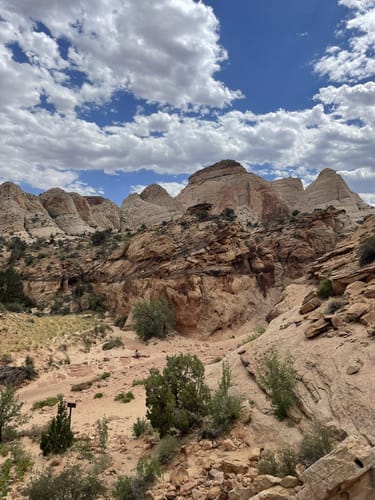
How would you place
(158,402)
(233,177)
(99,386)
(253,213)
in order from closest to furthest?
(158,402) < (99,386) < (253,213) < (233,177)

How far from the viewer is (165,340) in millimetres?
22625

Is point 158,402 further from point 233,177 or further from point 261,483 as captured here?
point 233,177

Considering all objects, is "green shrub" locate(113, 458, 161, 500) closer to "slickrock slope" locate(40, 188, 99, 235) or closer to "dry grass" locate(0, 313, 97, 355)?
"dry grass" locate(0, 313, 97, 355)

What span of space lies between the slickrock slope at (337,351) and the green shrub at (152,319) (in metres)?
11.8

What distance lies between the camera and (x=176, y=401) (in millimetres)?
8859

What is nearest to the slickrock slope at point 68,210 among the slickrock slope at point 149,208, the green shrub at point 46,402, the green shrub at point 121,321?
the slickrock slope at point 149,208

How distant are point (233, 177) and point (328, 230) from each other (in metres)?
40.6

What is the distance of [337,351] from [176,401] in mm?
4169

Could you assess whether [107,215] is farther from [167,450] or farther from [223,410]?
[167,450]

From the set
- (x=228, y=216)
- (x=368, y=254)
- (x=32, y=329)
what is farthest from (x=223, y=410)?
(x=228, y=216)

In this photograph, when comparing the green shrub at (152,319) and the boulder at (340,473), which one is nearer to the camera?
the boulder at (340,473)

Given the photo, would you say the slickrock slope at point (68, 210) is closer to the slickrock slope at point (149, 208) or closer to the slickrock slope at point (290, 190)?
the slickrock slope at point (149, 208)

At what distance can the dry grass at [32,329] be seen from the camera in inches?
724

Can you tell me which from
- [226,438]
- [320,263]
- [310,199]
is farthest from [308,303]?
[310,199]
